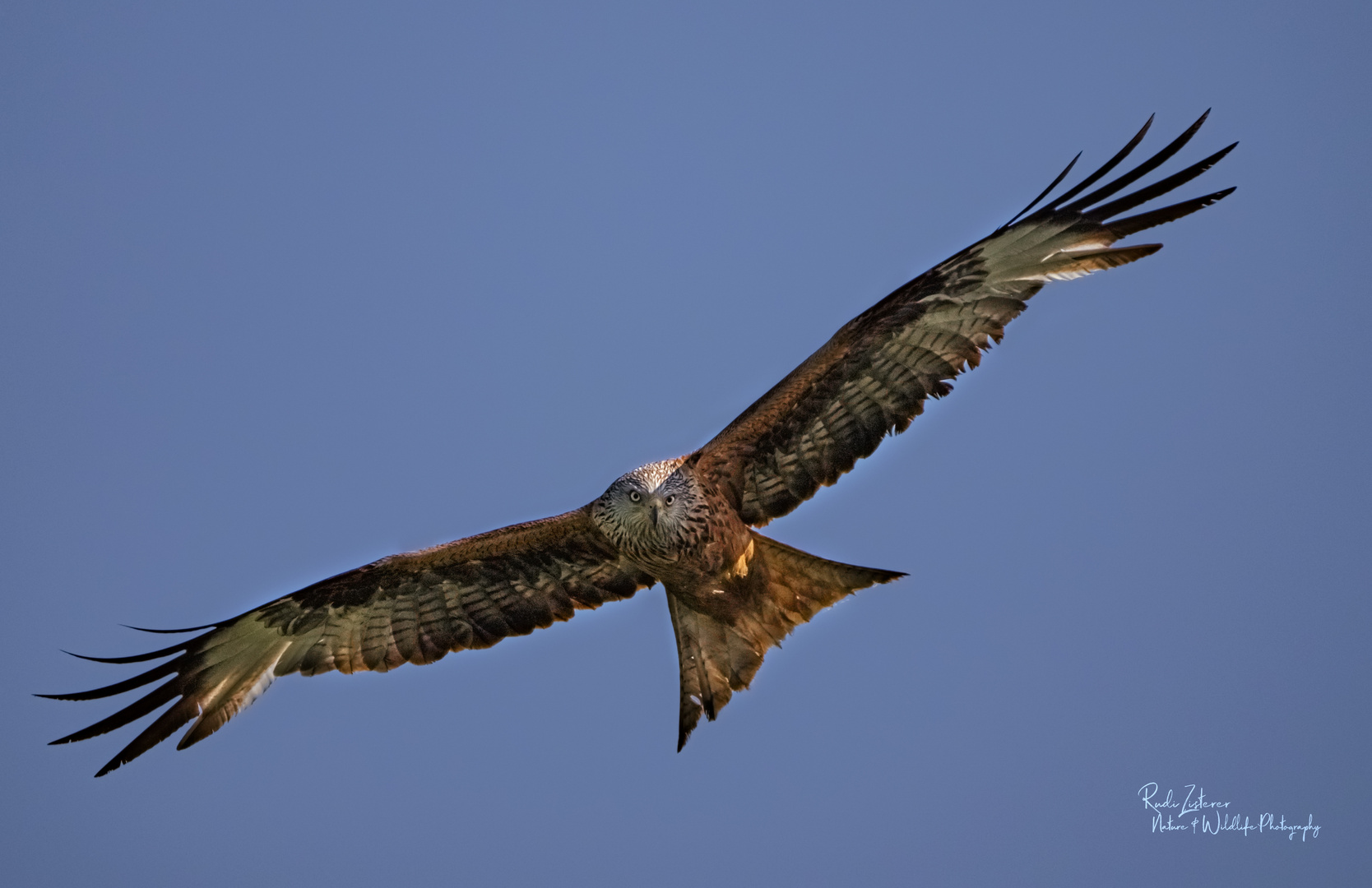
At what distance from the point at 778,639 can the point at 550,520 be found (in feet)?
5.36

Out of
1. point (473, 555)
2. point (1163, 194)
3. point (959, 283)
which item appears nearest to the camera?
point (1163, 194)

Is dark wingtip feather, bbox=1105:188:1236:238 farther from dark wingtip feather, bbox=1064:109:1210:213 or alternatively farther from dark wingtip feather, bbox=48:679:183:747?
dark wingtip feather, bbox=48:679:183:747

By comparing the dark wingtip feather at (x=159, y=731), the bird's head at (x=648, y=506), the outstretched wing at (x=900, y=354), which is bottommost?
the dark wingtip feather at (x=159, y=731)

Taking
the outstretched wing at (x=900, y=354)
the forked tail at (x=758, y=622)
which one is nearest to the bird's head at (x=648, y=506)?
the outstretched wing at (x=900, y=354)

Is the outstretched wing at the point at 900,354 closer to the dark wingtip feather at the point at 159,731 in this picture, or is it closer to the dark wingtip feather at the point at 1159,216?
the dark wingtip feather at the point at 1159,216

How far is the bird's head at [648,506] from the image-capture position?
832 centimetres

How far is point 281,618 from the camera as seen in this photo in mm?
9273

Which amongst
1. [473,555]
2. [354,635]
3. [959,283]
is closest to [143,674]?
[354,635]

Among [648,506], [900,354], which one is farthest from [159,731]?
[900,354]

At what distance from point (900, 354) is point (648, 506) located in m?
1.83

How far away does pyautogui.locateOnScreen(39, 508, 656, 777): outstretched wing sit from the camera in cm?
909

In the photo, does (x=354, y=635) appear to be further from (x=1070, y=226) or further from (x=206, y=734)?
(x=1070, y=226)

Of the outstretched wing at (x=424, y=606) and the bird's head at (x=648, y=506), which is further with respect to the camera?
the outstretched wing at (x=424, y=606)

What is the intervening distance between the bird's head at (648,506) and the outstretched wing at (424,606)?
21.0 inches
